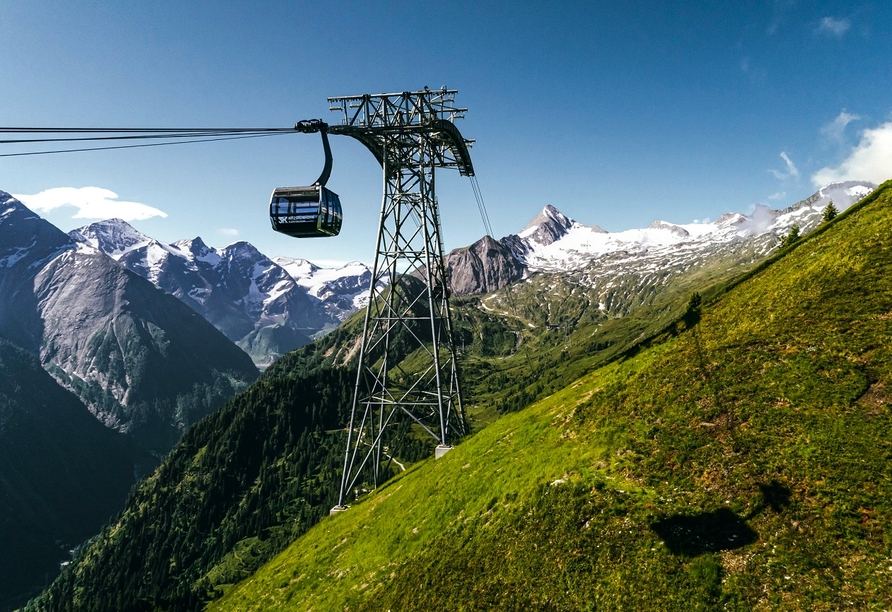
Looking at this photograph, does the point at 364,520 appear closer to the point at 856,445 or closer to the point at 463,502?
the point at 463,502

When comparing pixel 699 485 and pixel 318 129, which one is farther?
pixel 318 129

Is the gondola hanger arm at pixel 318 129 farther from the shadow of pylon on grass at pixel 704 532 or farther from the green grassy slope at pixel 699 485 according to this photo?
the shadow of pylon on grass at pixel 704 532

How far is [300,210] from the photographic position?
90.9ft

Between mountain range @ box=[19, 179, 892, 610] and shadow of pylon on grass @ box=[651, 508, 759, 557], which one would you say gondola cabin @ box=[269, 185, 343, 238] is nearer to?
mountain range @ box=[19, 179, 892, 610]

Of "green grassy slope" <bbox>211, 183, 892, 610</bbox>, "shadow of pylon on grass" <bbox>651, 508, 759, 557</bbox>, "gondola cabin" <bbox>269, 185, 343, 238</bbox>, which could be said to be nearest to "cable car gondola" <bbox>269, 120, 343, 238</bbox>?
"gondola cabin" <bbox>269, 185, 343, 238</bbox>

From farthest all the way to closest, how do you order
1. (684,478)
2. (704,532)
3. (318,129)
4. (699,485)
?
(318,129) → (684,478) → (699,485) → (704,532)

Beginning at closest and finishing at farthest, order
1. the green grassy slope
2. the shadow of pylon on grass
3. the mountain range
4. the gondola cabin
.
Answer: the green grassy slope, the mountain range, the shadow of pylon on grass, the gondola cabin

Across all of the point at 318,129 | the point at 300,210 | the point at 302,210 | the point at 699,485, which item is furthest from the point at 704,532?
the point at 318,129

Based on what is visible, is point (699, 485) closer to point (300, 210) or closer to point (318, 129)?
point (300, 210)

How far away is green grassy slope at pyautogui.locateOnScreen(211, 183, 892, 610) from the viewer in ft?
44.4

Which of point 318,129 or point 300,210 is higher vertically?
point 318,129

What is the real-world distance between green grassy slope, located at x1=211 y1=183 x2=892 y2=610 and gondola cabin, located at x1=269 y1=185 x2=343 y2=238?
730 inches

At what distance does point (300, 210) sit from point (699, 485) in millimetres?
25484

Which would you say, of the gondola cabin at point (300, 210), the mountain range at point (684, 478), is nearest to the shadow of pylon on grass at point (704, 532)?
the mountain range at point (684, 478)
